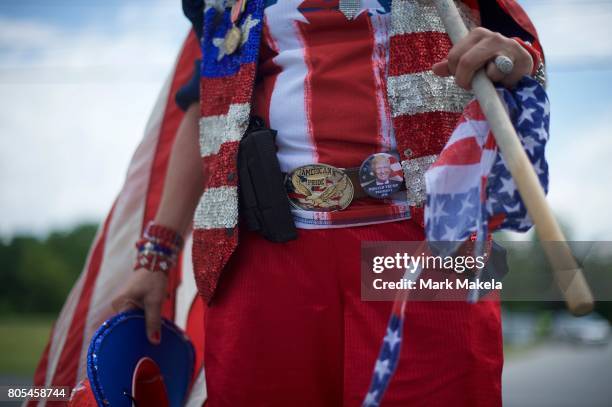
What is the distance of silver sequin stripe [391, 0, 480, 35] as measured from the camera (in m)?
1.30

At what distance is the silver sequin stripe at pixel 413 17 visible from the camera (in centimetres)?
130

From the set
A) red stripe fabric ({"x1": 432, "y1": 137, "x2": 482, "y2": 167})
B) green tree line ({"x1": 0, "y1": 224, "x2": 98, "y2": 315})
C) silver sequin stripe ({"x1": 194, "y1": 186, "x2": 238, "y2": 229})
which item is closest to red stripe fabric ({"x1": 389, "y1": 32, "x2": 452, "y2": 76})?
red stripe fabric ({"x1": 432, "y1": 137, "x2": 482, "y2": 167})

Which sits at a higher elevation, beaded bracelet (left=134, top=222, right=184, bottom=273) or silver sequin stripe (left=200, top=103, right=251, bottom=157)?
silver sequin stripe (left=200, top=103, right=251, bottom=157)

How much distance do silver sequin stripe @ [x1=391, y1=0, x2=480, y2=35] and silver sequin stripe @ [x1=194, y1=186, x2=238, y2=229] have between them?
1.54 ft

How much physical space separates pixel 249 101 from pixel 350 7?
0.28m

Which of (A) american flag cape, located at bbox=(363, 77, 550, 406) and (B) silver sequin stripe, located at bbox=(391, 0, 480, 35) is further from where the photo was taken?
(B) silver sequin stripe, located at bbox=(391, 0, 480, 35)

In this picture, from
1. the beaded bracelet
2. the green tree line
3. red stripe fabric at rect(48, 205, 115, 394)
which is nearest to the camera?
the beaded bracelet

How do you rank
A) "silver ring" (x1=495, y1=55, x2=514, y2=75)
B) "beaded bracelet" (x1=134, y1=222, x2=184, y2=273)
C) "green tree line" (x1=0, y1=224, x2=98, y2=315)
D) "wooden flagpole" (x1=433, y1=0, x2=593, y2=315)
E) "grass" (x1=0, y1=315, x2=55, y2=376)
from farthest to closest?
"green tree line" (x1=0, y1=224, x2=98, y2=315) < "grass" (x1=0, y1=315, x2=55, y2=376) < "beaded bracelet" (x1=134, y1=222, x2=184, y2=273) < "silver ring" (x1=495, y1=55, x2=514, y2=75) < "wooden flagpole" (x1=433, y1=0, x2=593, y2=315)

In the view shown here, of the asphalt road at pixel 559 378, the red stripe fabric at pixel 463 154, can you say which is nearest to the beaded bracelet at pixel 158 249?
the red stripe fabric at pixel 463 154

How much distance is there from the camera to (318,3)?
4.36 ft

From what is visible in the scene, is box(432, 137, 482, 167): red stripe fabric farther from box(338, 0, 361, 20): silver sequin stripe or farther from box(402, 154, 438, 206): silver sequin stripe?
box(338, 0, 361, 20): silver sequin stripe

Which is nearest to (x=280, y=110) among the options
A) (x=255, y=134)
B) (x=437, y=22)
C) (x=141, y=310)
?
(x=255, y=134)

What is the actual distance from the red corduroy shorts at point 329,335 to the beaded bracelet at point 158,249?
285 millimetres

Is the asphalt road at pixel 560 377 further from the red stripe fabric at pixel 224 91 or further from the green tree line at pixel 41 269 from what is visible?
the green tree line at pixel 41 269
